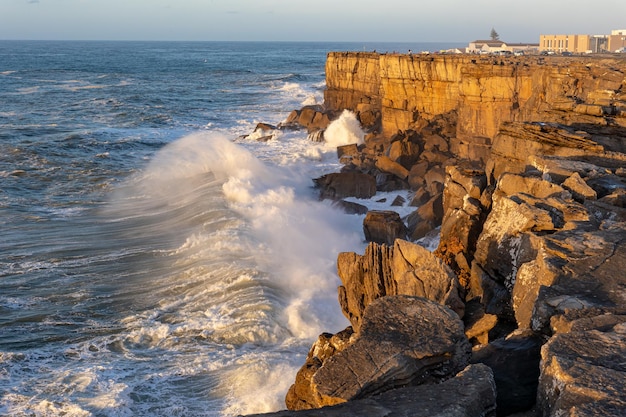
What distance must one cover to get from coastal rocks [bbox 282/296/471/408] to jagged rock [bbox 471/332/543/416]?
25 cm

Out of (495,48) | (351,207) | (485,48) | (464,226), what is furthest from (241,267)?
(495,48)

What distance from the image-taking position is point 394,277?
988 centimetres

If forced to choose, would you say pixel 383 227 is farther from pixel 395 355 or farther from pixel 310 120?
pixel 310 120

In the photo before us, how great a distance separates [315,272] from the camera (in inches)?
678

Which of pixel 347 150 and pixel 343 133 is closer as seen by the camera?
pixel 347 150

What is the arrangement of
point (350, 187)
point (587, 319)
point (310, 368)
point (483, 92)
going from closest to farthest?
point (587, 319)
point (310, 368)
point (350, 187)
point (483, 92)

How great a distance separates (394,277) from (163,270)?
28.6ft

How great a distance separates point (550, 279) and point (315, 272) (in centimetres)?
1030

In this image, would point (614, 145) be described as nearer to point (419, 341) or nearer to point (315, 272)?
point (315, 272)

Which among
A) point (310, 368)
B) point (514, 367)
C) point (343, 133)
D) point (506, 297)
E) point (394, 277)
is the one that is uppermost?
point (514, 367)

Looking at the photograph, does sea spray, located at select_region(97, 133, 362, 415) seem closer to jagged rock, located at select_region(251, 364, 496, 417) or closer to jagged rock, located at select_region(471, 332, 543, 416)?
jagged rock, located at select_region(471, 332, 543, 416)

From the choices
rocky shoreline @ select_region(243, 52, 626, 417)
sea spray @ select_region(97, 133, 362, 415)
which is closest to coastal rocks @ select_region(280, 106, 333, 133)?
sea spray @ select_region(97, 133, 362, 415)

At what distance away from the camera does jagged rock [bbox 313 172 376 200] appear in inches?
1010

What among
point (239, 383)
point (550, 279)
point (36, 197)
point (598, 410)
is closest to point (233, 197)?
point (36, 197)
